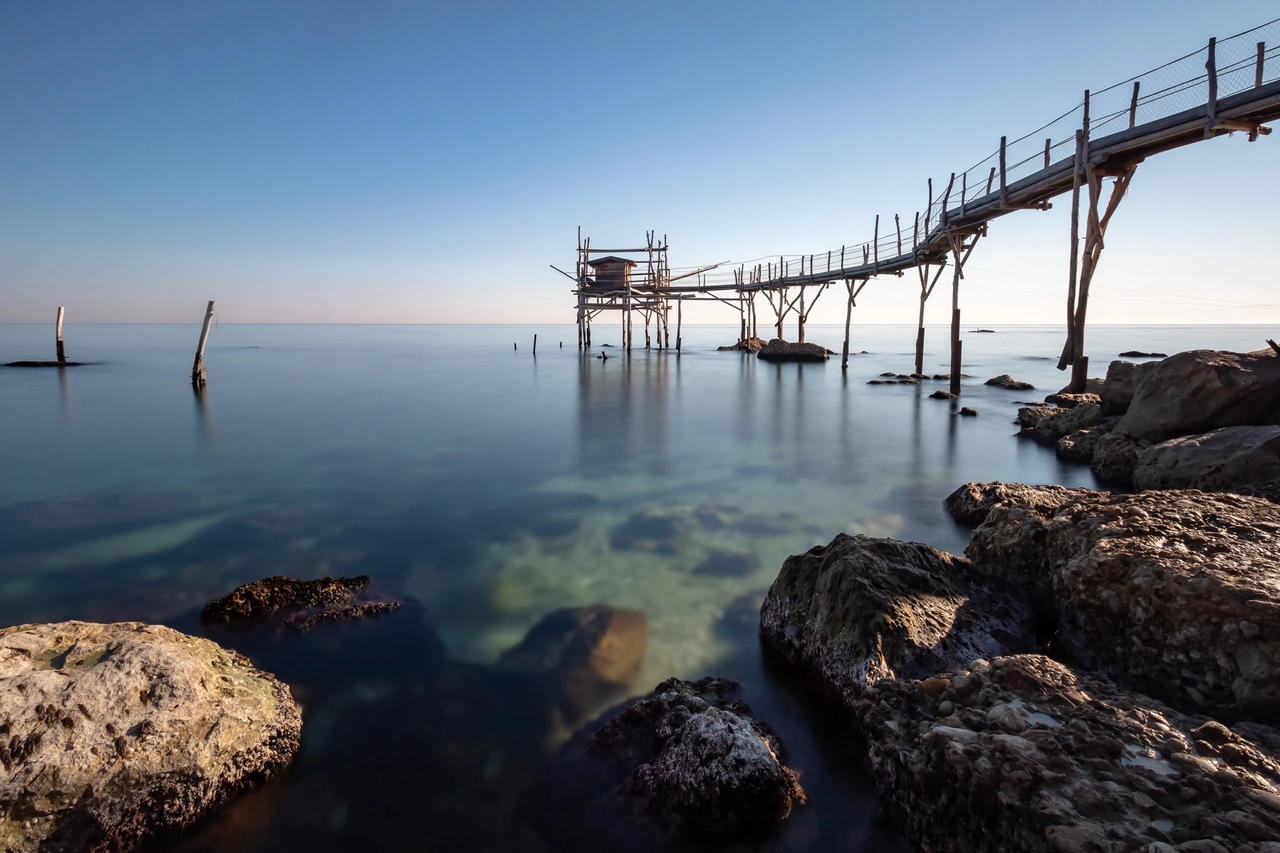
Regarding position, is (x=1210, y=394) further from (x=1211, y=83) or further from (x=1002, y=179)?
(x=1002, y=179)

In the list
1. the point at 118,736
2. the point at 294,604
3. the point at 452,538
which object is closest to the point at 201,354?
the point at 452,538

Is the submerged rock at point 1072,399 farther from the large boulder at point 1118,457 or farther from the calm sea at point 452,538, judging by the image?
the large boulder at point 1118,457

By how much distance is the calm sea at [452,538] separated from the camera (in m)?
3.50

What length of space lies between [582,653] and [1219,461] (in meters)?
7.19

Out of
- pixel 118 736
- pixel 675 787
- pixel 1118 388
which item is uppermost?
pixel 1118 388

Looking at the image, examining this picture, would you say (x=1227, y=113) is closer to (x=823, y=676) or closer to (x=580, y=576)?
(x=823, y=676)

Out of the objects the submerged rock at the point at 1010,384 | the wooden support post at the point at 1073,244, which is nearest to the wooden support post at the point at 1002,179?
the wooden support post at the point at 1073,244

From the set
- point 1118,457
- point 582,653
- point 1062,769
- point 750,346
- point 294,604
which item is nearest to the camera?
point 1062,769

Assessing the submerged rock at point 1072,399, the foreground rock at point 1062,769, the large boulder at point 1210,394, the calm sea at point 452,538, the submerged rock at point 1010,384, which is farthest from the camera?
the submerged rock at point 1010,384

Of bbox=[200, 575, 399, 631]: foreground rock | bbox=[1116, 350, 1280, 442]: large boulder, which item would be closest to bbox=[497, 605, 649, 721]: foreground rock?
bbox=[200, 575, 399, 631]: foreground rock

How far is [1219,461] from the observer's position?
6.49 meters

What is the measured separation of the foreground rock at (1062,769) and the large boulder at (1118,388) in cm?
1068

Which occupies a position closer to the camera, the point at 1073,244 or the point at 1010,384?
the point at 1073,244

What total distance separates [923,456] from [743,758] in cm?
1037
